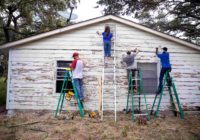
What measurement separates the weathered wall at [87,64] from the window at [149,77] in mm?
227

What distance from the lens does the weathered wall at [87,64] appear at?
9.15m

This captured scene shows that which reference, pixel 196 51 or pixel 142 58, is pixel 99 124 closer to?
pixel 142 58

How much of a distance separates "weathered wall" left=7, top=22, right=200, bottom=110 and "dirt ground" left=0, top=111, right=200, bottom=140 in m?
0.91

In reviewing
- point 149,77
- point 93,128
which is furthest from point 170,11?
point 93,128

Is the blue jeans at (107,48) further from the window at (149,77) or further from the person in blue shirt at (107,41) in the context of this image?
the window at (149,77)

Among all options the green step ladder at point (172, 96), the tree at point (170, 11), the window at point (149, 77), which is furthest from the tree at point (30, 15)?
the green step ladder at point (172, 96)

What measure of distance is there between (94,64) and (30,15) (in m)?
8.50

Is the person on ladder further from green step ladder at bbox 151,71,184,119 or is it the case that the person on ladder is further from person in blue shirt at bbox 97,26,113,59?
green step ladder at bbox 151,71,184,119

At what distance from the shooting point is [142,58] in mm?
9438

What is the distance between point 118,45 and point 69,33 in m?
2.16

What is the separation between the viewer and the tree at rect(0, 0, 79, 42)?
556 inches

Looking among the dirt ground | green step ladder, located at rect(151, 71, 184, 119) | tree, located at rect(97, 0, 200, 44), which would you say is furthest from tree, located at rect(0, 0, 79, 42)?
green step ladder, located at rect(151, 71, 184, 119)

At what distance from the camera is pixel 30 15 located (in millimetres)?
15430

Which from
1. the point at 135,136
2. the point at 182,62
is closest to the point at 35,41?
the point at 135,136
